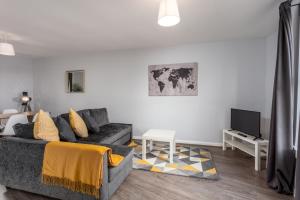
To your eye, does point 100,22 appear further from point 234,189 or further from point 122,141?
point 234,189

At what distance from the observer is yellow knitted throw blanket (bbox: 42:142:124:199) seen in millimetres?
1640

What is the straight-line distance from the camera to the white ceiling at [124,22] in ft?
6.89

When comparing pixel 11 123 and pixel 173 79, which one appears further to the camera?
pixel 173 79

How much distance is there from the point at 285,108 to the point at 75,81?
15.9 ft

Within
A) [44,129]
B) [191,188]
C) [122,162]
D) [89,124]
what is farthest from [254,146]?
[44,129]

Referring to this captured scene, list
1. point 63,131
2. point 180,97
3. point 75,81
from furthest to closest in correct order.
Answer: point 75,81 < point 180,97 < point 63,131

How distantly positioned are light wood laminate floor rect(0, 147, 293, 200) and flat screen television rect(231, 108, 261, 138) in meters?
0.66

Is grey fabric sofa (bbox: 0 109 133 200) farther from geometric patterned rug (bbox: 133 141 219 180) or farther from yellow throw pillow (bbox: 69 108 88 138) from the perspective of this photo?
yellow throw pillow (bbox: 69 108 88 138)

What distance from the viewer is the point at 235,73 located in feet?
11.8

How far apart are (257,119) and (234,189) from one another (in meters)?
1.32

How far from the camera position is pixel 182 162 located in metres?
2.86

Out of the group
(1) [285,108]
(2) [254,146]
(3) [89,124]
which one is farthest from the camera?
(3) [89,124]

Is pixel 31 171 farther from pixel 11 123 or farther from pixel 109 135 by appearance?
pixel 11 123

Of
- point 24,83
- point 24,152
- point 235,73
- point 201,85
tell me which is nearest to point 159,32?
point 201,85
